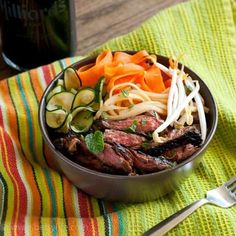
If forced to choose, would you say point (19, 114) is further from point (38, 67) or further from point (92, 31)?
point (92, 31)

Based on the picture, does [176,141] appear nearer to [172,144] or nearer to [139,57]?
[172,144]

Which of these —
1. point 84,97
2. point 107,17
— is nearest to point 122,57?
point 84,97

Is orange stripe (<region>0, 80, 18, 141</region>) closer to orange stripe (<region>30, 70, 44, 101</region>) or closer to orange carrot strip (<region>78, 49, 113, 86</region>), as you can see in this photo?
orange stripe (<region>30, 70, 44, 101</region>)

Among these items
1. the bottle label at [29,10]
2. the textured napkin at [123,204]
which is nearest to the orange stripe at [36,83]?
the textured napkin at [123,204]

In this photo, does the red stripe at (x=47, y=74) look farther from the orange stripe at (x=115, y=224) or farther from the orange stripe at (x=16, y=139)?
the orange stripe at (x=115, y=224)

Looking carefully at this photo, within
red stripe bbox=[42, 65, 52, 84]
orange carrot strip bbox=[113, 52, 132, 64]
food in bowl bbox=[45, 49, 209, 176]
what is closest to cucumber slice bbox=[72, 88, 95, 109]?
food in bowl bbox=[45, 49, 209, 176]
